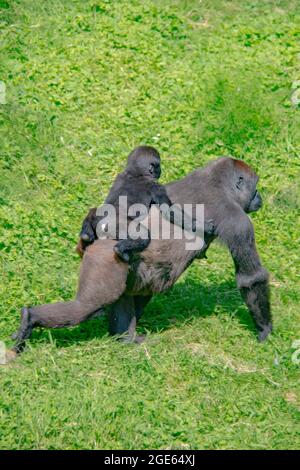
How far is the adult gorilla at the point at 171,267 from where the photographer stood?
7.03 meters

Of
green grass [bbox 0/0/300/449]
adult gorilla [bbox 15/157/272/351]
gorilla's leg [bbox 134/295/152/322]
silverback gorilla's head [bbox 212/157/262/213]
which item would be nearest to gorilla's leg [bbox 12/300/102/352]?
adult gorilla [bbox 15/157/272/351]

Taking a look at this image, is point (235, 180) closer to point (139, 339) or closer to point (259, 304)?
point (259, 304)

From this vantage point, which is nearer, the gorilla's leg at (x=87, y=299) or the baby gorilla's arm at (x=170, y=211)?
the gorilla's leg at (x=87, y=299)

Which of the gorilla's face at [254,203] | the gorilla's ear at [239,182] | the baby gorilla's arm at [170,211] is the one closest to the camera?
the baby gorilla's arm at [170,211]

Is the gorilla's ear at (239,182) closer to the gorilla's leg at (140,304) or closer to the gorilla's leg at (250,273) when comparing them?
the gorilla's leg at (250,273)

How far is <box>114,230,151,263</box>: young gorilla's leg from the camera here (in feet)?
23.0

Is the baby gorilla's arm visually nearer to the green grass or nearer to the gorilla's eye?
the gorilla's eye

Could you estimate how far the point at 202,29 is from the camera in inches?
464

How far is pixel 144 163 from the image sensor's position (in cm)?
762

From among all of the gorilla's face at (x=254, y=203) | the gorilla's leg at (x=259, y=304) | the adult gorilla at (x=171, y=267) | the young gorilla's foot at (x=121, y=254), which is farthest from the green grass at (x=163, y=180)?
the gorilla's face at (x=254, y=203)

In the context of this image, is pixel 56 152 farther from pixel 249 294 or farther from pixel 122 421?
pixel 122 421

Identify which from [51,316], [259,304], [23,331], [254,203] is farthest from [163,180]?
[23,331]

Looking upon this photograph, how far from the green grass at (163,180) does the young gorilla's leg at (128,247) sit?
0.71 metres
